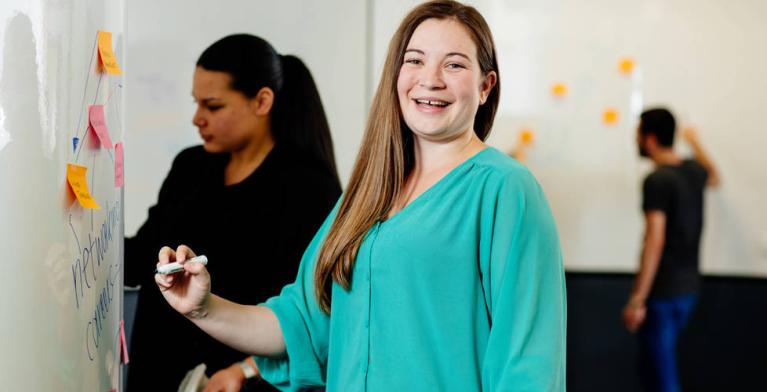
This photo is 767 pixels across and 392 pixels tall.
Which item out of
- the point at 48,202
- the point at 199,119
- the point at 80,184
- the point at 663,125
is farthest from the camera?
the point at 663,125

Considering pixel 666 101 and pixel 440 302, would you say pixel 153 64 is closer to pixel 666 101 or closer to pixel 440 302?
pixel 440 302

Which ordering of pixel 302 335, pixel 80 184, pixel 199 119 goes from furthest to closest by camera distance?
pixel 199 119 < pixel 302 335 < pixel 80 184

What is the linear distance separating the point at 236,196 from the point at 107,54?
0.64 meters

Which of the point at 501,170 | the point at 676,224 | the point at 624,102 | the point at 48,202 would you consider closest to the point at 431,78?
the point at 501,170

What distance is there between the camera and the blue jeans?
4.09m

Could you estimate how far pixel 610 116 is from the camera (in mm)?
4770

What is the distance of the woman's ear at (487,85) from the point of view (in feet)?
5.18

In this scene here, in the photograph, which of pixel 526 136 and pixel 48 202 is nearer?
pixel 48 202

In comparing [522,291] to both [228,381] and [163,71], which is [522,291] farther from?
[163,71]

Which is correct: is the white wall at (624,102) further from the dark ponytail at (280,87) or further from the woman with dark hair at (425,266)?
the woman with dark hair at (425,266)

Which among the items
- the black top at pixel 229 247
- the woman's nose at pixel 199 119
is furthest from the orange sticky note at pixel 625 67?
the woman's nose at pixel 199 119

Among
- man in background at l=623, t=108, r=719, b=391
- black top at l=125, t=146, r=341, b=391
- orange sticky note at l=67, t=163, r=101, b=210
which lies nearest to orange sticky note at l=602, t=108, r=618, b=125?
man in background at l=623, t=108, r=719, b=391

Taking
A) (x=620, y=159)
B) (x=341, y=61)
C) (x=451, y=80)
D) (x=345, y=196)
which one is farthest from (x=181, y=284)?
(x=620, y=159)

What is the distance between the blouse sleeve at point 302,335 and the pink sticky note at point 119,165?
1.16 ft
